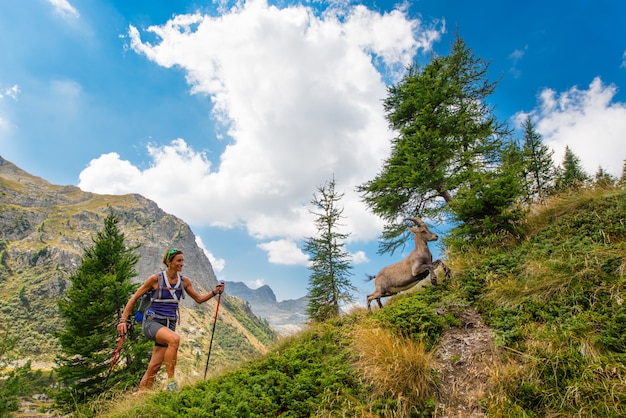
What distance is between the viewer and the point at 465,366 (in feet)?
15.0

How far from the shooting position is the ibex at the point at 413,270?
7.66 m

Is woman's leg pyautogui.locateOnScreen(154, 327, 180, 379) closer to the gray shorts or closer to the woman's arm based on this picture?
the gray shorts

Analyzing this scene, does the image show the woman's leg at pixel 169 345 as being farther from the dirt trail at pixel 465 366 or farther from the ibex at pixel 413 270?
the ibex at pixel 413 270

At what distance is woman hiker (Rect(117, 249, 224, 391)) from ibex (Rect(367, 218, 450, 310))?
487cm

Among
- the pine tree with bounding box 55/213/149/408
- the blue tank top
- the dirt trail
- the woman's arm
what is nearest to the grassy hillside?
the dirt trail

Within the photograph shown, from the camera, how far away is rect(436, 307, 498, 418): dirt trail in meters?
3.92

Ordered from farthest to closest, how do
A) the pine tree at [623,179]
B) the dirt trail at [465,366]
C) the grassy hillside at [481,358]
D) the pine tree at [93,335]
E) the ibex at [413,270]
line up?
1. the pine tree at [93,335]
2. the pine tree at [623,179]
3. the ibex at [413,270]
4. the dirt trail at [465,366]
5. the grassy hillside at [481,358]

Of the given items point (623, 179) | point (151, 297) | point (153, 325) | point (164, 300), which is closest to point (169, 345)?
point (153, 325)

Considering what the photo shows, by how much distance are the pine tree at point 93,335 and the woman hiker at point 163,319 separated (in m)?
13.5

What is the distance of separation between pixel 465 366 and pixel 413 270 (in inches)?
129

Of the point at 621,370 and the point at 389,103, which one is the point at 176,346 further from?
the point at 389,103

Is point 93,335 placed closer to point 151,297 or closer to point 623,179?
point 151,297

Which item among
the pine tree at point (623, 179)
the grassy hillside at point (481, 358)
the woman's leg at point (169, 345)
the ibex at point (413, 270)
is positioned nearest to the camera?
the grassy hillside at point (481, 358)

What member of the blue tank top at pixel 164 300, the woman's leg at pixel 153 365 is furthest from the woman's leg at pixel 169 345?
the blue tank top at pixel 164 300
